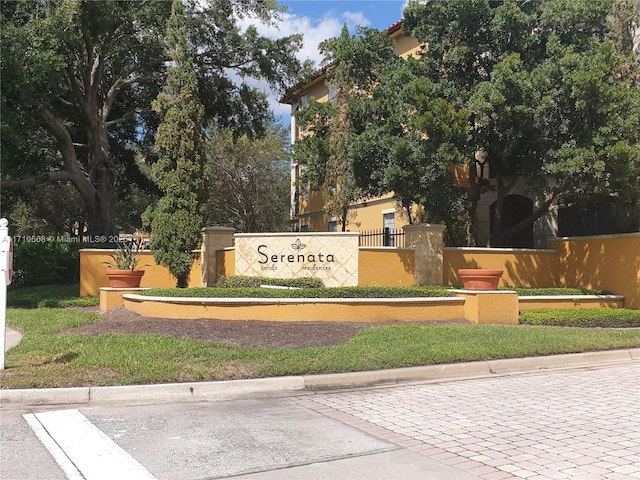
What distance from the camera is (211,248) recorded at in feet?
63.1

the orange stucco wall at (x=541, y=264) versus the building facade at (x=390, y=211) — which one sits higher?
the building facade at (x=390, y=211)

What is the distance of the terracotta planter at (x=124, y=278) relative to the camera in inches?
651

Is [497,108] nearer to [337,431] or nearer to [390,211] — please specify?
[390,211]

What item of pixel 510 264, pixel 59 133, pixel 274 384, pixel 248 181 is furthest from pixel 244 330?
pixel 248 181

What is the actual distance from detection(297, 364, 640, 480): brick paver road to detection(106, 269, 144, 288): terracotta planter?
10160 millimetres

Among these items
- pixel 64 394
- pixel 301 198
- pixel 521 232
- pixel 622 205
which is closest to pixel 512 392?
pixel 64 394

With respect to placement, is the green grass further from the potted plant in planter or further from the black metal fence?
the black metal fence

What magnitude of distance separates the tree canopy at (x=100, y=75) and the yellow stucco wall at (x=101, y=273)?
471cm

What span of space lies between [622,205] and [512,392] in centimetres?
1165

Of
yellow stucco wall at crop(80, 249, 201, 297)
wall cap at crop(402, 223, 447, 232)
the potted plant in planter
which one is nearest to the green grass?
yellow stucco wall at crop(80, 249, 201, 297)

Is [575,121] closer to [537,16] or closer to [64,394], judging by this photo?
[537,16]

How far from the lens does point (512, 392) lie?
8.05 metres

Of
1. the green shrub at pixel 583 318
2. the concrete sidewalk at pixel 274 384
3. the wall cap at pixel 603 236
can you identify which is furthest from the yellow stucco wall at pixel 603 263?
the concrete sidewalk at pixel 274 384

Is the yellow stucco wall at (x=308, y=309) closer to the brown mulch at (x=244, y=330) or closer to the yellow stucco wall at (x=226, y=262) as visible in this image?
the brown mulch at (x=244, y=330)
